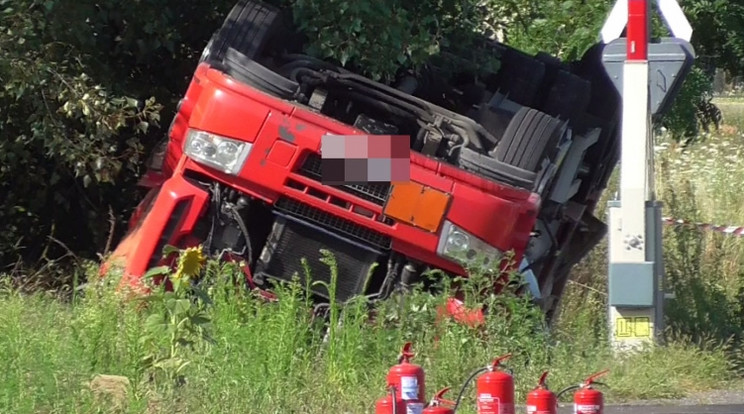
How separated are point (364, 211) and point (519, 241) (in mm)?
968

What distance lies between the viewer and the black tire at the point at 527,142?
7609 millimetres

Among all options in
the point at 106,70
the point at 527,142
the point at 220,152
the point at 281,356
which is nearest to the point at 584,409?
the point at 281,356

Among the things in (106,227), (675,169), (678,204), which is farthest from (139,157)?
(675,169)

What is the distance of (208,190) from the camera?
7469mm

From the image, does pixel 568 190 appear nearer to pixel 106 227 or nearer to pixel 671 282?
pixel 671 282

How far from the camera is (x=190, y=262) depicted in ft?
23.7

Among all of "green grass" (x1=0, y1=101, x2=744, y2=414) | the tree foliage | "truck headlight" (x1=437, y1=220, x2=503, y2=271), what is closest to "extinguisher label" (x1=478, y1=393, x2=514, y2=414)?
"green grass" (x1=0, y1=101, x2=744, y2=414)

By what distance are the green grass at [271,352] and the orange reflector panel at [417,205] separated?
0.45 metres

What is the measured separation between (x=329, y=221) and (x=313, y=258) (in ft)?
0.82

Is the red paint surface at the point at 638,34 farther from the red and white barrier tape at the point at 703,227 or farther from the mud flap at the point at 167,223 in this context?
the red and white barrier tape at the point at 703,227

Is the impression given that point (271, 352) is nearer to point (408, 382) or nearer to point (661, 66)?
point (408, 382)

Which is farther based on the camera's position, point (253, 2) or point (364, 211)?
point (253, 2)

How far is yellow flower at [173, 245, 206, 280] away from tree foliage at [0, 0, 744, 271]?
5.23ft

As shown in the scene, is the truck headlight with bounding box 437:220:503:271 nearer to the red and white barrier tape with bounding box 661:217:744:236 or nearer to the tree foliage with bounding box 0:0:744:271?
the tree foliage with bounding box 0:0:744:271
